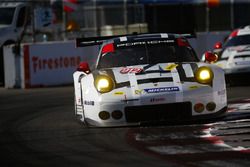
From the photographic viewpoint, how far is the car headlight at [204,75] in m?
8.94

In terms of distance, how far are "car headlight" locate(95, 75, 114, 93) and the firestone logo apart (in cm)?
1043

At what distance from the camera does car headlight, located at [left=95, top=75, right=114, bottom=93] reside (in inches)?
352

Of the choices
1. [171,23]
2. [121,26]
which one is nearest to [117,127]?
[121,26]

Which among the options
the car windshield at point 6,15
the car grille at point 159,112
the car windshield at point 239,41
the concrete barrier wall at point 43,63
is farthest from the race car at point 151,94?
the car windshield at point 6,15

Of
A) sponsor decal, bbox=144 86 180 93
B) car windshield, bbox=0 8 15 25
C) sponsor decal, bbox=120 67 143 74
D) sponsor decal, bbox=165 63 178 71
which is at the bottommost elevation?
sponsor decal, bbox=144 86 180 93

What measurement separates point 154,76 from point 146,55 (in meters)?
1.03

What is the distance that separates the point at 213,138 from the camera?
8.02 meters

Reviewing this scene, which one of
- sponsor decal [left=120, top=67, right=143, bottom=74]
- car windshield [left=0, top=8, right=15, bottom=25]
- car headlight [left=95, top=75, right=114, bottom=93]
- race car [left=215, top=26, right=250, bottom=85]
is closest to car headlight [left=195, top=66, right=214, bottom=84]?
sponsor decal [left=120, top=67, right=143, bottom=74]

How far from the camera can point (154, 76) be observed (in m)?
9.00

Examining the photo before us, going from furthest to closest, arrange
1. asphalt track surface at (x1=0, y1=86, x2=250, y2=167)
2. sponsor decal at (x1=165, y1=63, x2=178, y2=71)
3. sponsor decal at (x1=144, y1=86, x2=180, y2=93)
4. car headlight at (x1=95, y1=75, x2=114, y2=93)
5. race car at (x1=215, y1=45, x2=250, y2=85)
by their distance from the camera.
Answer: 1. race car at (x1=215, y1=45, x2=250, y2=85)
2. sponsor decal at (x1=165, y1=63, x2=178, y2=71)
3. car headlight at (x1=95, y1=75, x2=114, y2=93)
4. sponsor decal at (x1=144, y1=86, x2=180, y2=93)
5. asphalt track surface at (x1=0, y1=86, x2=250, y2=167)

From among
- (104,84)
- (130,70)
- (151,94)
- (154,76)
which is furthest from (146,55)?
(151,94)

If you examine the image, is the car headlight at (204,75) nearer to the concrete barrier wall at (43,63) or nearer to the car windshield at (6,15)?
the concrete barrier wall at (43,63)

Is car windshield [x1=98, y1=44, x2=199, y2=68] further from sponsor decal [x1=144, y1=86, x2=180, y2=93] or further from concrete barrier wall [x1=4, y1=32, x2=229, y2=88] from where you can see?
concrete barrier wall [x1=4, y1=32, x2=229, y2=88]

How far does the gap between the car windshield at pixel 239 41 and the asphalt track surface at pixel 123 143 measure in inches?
194
